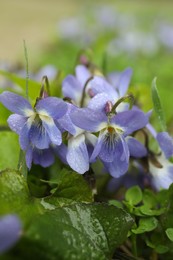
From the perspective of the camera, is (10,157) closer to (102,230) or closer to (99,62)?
(102,230)

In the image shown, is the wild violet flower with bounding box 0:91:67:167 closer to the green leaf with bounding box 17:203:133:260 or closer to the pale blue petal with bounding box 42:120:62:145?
the pale blue petal with bounding box 42:120:62:145

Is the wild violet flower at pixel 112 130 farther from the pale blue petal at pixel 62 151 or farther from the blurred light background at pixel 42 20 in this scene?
the blurred light background at pixel 42 20

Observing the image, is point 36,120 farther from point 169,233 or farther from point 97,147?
point 169,233

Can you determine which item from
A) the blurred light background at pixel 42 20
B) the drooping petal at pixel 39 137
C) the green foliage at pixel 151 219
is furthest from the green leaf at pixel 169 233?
the blurred light background at pixel 42 20

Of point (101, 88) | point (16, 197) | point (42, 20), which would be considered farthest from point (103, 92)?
point (42, 20)

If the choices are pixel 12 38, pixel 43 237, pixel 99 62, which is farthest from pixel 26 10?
pixel 43 237

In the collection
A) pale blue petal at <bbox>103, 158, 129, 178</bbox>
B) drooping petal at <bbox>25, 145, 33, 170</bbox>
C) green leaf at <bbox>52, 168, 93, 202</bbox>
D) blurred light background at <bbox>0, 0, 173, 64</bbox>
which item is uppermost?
drooping petal at <bbox>25, 145, 33, 170</bbox>

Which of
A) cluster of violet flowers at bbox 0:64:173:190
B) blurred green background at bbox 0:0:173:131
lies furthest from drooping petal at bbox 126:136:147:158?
blurred green background at bbox 0:0:173:131

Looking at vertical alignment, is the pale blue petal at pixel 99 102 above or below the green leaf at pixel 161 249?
above
